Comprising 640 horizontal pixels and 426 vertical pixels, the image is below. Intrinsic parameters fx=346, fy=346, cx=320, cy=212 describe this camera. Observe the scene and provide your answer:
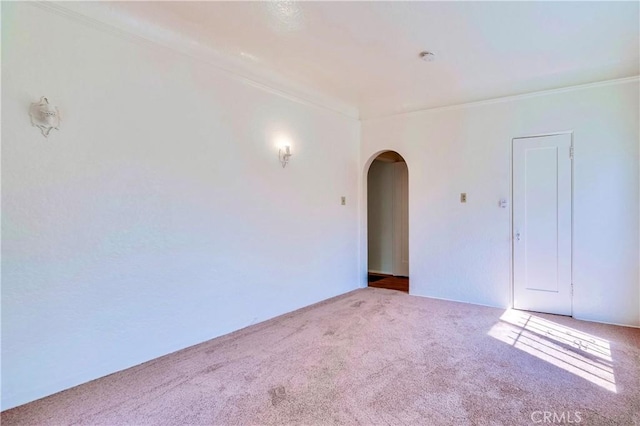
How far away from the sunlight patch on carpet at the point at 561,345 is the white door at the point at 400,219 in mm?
2616

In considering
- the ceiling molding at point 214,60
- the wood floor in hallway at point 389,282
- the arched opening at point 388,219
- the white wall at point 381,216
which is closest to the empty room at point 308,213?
the ceiling molding at point 214,60

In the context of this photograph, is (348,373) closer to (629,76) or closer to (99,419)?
(99,419)

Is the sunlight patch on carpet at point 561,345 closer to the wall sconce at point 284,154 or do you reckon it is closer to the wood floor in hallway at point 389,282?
the wood floor in hallway at point 389,282

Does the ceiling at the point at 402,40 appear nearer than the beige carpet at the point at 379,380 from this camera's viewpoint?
No

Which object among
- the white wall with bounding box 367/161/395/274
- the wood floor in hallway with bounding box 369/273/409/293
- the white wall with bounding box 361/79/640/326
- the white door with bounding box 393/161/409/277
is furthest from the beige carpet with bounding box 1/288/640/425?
the white wall with bounding box 367/161/395/274

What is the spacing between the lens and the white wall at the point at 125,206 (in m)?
2.24

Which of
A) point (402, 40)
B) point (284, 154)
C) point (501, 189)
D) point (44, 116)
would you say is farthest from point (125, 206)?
point (501, 189)

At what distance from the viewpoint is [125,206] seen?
2695 mm

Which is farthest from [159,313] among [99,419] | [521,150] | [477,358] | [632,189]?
[632,189]

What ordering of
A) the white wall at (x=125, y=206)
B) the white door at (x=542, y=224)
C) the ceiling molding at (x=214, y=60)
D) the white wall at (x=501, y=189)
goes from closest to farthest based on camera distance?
the white wall at (x=125, y=206), the ceiling molding at (x=214, y=60), the white wall at (x=501, y=189), the white door at (x=542, y=224)

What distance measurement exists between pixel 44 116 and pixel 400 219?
18.0ft

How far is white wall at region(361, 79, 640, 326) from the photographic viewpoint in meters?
3.65

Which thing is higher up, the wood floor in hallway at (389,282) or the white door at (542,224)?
the white door at (542,224)

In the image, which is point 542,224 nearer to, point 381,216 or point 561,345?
point 561,345
